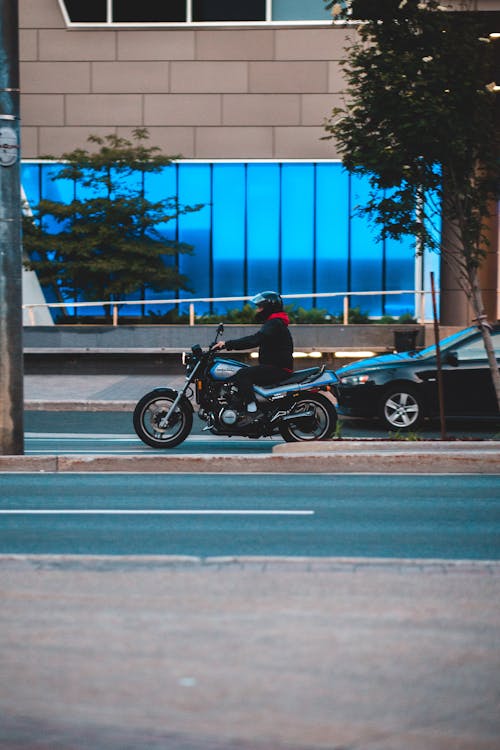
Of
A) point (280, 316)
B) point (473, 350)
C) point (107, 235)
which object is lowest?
point (473, 350)

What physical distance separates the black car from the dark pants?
2.29 metres

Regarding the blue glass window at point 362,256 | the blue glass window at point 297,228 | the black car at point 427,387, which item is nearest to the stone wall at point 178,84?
the blue glass window at point 297,228

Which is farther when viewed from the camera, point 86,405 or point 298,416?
point 86,405

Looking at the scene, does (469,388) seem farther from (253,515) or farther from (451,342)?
(253,515)

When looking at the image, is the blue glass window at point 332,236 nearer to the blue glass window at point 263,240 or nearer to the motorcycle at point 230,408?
the blue glass window at point 263,240

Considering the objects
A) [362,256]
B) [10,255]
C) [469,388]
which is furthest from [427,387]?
[362,256]

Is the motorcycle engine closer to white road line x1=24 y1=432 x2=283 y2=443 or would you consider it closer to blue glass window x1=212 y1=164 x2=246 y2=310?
white road line x1=24 y1=432 x2=283 y2=443

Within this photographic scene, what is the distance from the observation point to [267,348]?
1402cm

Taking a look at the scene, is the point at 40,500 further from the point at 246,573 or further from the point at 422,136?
the point at 422,136

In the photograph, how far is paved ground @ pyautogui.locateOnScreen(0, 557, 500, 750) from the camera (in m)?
4.54

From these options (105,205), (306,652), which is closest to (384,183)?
(306,652)

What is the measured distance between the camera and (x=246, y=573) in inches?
280

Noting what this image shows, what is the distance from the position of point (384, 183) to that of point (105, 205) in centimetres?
1362

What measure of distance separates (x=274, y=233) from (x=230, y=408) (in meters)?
17.9
